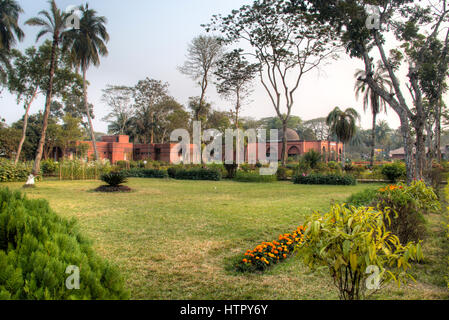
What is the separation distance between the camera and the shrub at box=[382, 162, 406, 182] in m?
15.3

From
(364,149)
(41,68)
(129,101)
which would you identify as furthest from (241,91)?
(364,149)

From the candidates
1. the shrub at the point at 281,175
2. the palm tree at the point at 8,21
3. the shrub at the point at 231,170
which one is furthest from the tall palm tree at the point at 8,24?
the shrub at the point at 281,175

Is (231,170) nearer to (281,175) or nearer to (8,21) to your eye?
(281,175)

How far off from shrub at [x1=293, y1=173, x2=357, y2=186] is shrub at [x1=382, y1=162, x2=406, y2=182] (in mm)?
1724

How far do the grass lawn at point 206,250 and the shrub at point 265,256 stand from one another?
123 mm

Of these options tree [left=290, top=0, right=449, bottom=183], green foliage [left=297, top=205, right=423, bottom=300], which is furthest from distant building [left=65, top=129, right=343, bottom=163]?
green foliage [left=297, top=205, right=423, bottom=300]

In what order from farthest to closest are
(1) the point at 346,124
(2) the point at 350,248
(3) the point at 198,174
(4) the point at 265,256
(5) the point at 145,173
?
(1) the point at 346,124 → (5) the point at 145,173 → (3) the point at 198,174 → (4) the point at 265,256 → (2) the point at 350,248

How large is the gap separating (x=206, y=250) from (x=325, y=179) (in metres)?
13.3

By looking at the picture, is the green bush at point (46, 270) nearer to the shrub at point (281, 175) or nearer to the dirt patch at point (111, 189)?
the dirt patch at point (111, 189)

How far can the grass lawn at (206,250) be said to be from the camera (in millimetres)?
2953

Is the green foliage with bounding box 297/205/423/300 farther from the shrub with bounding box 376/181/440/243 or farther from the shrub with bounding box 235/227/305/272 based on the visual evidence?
the shrub with bounding box 376/181/440/243

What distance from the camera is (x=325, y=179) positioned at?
53.3 ft
